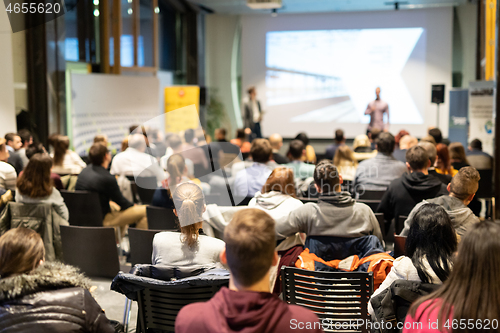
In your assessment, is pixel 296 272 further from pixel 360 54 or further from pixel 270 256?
pixel 360 54

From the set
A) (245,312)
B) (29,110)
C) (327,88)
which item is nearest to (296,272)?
(245,312)

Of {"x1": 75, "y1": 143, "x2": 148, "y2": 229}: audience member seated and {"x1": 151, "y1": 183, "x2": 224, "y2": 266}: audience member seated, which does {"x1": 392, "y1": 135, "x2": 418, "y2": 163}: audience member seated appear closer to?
{"x1": 75, "y1": 143, "x2": 148, "y2": 229}: audience member seated

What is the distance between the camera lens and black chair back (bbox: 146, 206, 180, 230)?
12.6ft

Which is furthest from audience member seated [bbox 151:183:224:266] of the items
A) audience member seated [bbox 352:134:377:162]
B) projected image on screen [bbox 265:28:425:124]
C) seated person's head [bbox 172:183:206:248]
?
projected image on screen [bbox 265:28:425:124]

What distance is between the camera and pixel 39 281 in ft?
5.39

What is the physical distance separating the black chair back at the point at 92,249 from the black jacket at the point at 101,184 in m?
1.21

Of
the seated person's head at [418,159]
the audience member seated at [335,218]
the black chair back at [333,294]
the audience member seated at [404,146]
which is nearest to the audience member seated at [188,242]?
the black chair back at [333,294]

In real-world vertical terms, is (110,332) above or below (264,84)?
below

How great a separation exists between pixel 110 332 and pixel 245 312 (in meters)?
0.77

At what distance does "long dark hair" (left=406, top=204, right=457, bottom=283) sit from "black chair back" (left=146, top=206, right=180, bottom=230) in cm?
233

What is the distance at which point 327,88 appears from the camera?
1249 centimetres

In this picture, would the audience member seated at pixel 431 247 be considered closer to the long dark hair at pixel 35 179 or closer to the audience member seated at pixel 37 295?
the audience member seated at pixel 37 295

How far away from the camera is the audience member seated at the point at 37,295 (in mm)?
1622

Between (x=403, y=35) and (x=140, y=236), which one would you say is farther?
(x=403, y=35)
